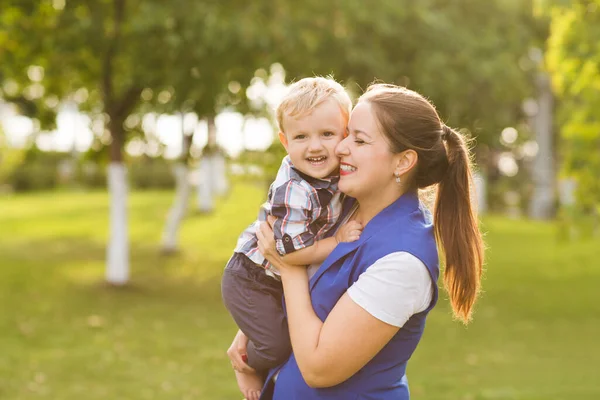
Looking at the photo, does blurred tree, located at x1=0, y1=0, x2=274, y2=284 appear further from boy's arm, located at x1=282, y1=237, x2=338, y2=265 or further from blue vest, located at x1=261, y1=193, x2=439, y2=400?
blue vest, located at x1=261, y1=193, x2=439, y2=400

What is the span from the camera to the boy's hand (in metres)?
2.50

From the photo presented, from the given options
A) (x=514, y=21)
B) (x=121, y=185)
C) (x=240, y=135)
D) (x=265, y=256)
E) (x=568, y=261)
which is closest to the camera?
(x=265, y=256)

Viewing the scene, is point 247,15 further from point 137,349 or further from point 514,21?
point 514,21

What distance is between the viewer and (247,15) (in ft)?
36.2

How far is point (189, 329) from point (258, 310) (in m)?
8.89

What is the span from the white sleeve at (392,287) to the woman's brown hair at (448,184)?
0.29m

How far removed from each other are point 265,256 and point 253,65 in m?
9.28

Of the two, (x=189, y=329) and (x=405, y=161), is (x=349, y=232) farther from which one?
(x=189, y=329)

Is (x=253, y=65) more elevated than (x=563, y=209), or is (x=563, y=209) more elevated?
(x=253, y=65)

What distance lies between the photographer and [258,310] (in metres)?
2.82

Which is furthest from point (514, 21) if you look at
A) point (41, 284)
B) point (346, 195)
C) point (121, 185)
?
point (346, 195)

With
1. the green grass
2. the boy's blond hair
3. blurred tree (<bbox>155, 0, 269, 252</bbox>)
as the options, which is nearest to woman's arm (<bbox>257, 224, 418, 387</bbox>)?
the boy's blond hair

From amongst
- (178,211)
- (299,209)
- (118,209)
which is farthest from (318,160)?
(178,211)

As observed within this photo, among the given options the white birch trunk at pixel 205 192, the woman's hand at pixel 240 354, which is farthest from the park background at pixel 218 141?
the white birch trunk at pixel 205 192
